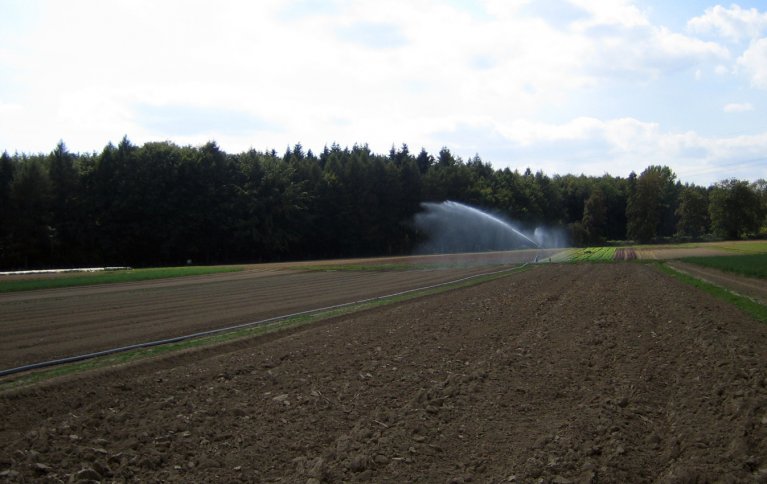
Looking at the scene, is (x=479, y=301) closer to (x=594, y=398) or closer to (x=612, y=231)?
(x=594, y=398)

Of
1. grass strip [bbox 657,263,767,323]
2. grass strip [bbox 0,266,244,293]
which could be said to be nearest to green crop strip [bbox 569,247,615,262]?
grass strip [bbox 657,263,767,323]

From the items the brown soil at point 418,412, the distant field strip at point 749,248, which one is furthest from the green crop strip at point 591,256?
the brown soil at point 418,412

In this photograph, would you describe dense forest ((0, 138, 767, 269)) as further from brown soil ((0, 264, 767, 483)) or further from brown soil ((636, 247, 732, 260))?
brown soil ((0, 264, 767, 483))

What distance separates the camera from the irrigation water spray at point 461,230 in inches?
Answer: 3784

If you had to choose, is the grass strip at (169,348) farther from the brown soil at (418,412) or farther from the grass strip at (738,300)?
the grass strip at (738,300)

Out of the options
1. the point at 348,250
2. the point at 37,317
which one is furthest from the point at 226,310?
the point at 348,250

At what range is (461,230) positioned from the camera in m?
97.2

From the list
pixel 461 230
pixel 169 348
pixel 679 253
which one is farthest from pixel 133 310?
pixel 461 230

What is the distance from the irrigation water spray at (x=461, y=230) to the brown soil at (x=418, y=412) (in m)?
80.6

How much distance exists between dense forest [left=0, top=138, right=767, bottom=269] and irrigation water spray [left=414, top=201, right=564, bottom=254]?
2.13 m

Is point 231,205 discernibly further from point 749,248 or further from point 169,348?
point 169,348

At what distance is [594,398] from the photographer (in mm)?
9570

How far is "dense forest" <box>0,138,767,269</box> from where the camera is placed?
7219 centimetres

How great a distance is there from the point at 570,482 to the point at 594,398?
355 cm
